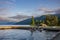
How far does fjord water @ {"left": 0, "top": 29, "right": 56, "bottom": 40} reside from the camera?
1.97 metres

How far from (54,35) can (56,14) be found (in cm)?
26

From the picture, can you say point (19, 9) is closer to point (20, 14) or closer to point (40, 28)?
point (20, 14)

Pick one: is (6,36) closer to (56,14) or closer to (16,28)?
(16,28)

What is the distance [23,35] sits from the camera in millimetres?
1973

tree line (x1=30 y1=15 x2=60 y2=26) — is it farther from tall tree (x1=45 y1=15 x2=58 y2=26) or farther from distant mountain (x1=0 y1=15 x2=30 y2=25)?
distant mountain (x1=0 y1=15 x2=30 y2=25)

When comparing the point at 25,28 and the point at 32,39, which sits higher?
the point at 25,28

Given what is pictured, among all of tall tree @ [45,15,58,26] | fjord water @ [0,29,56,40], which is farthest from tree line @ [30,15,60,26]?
fjord water @ [0,29,56,40]

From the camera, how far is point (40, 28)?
2.01m

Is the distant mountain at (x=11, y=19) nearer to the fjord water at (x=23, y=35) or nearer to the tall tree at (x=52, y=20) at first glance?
the fjord water at (x=23, y=35)

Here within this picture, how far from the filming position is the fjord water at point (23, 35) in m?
1.97

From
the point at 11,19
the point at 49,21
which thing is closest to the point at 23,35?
the point at 11,19

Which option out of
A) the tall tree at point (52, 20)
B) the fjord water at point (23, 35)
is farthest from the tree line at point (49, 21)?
the fjord water at point (23, 35)

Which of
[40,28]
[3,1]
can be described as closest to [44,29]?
[40,28]

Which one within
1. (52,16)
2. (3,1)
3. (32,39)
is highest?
(3,1)
